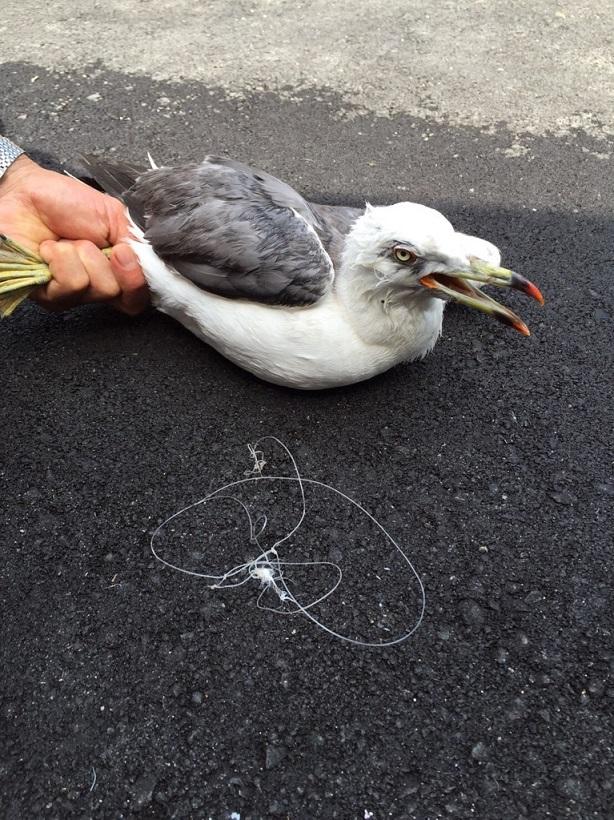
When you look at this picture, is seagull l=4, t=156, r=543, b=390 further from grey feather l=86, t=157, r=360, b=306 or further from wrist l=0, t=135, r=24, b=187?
A: wrist l=0, t=135, r=24, b=187

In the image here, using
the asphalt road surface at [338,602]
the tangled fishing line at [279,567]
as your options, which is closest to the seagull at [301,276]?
the asphalt road surface at [338,602]

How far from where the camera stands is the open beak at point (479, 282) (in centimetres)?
224

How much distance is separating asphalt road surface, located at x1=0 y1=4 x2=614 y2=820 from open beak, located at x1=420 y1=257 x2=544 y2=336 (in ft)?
1.54

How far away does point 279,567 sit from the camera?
2174 millimetres

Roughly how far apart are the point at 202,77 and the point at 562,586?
3.67m

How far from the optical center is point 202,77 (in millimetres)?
4461

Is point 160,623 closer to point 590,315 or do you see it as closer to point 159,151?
point 590,315

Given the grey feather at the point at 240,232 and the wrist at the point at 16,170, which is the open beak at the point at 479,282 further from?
the wrist at the point at 16,170

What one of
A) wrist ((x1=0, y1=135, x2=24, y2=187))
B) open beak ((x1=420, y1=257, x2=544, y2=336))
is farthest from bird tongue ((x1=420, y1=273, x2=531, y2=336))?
wrist ((x1=0, y1=135, x2=24, y2=187))

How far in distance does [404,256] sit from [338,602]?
Result: 40.8 inches

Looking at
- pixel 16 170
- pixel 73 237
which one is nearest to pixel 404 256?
pixel 73 237

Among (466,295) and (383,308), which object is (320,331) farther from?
(466,295)

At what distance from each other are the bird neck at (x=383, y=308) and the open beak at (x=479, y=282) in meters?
0.06

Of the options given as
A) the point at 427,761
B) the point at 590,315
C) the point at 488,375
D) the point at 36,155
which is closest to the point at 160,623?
the point at 427,761
